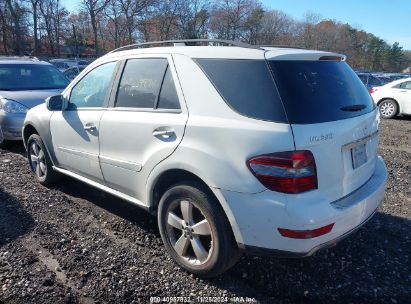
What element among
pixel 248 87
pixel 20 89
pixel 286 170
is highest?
pixel 248 87

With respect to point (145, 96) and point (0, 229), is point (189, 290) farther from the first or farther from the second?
point (0, 229)

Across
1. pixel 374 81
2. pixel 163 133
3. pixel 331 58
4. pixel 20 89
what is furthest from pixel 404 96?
pixel 163 133

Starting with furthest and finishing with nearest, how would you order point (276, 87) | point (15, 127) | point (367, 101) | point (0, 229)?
point (15, 127)
point (0, 229)
point (367, 101)
point (276, 87)

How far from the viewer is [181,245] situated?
10.3 feet

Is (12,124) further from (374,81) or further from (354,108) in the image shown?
(374,81)

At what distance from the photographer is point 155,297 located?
113 inches

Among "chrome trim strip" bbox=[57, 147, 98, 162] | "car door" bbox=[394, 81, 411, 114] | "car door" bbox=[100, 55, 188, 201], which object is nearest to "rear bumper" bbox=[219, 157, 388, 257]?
"car door" bbox=[100, 55, 188, 201]

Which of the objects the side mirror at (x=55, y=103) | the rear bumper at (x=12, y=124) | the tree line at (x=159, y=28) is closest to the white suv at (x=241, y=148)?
the side mirror at (x=55, y=103)

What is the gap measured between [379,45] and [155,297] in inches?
3315

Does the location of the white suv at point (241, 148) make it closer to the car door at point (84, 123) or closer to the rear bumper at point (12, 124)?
the car door at point (84, 123)

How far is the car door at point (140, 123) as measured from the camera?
3047 mm

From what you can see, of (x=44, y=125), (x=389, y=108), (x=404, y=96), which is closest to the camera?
(x=44, y=125)

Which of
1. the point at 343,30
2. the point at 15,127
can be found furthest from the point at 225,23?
the point at 15,127

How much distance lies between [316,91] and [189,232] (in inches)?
57.5
